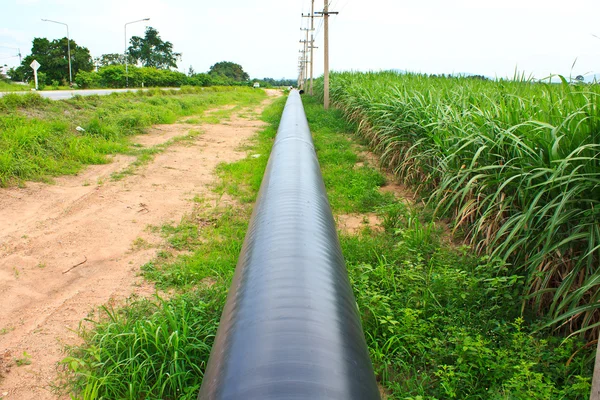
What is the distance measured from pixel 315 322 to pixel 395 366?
1.02 metres

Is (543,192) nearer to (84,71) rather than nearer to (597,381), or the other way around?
(597,381)

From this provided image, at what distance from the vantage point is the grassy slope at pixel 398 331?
6.69 ft

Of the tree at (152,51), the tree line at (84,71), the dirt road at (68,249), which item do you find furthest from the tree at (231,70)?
the dirt road at (68,249)

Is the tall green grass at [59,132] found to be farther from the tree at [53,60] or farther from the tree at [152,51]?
the tree at [152,51]

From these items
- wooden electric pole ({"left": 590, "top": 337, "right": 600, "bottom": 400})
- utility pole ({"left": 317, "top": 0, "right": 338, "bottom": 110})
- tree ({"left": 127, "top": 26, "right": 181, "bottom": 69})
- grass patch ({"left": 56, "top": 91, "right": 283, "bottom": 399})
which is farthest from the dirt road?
tree ({"left": 127, "top": 26, "right": 181, "bottom": 69})

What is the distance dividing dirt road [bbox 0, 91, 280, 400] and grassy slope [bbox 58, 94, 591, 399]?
0.20 meters

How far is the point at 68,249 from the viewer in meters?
3.66

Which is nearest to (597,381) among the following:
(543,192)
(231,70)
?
(543,192)

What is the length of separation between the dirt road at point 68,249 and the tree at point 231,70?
76.6 m

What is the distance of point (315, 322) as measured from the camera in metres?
1.44

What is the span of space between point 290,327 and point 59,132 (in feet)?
23.3

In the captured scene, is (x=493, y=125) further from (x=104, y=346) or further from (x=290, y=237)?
(x=104, y=346)

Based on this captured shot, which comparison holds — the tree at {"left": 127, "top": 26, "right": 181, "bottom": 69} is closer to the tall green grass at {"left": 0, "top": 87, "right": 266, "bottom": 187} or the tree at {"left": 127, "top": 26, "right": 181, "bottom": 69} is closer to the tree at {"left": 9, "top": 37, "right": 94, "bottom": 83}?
the tree at {"left": 9, "top": 37, "right": 94, "bottom": 83}

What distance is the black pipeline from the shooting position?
1.20 m
